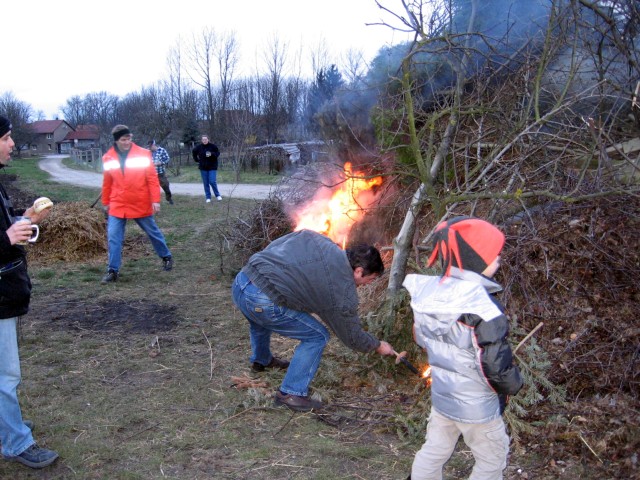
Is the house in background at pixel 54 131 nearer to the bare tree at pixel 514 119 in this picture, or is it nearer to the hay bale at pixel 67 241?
the hay bale at pixel 67 241

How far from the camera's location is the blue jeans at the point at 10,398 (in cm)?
304

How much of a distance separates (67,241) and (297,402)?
20.0 ft

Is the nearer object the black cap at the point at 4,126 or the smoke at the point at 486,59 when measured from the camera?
the black cap at the point at 4,126

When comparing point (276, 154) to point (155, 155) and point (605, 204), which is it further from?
point (605, 204)

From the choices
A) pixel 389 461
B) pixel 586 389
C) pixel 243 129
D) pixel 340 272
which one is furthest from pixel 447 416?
pixel 243 129

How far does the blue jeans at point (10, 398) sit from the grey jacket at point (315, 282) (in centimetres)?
145

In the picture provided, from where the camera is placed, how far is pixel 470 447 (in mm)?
2633

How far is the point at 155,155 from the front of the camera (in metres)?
14.3

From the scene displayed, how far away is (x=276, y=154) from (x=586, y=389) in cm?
2395

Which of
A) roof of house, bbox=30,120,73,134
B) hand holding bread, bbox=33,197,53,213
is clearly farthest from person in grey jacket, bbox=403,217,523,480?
roof of house, bbox=30,120,73,134

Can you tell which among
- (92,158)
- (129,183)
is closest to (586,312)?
(129,183)

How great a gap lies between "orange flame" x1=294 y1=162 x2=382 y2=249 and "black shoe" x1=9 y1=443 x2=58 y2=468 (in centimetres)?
429

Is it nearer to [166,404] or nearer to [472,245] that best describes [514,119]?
[472,245]

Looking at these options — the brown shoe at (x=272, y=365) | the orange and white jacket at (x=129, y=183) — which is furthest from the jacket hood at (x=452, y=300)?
the orange and white jacket at (x=129, y=183)
